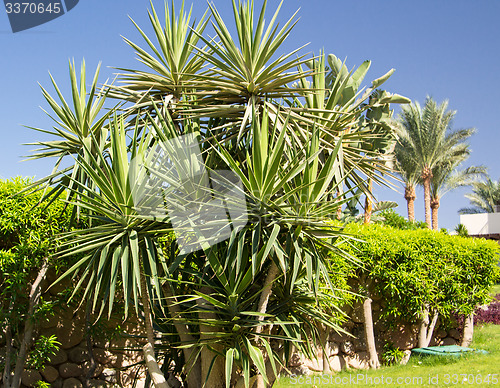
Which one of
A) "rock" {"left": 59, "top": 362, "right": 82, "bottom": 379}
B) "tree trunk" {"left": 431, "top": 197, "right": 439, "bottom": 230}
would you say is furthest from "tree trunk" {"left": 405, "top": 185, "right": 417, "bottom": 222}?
"rock" {"left": 59, "top": 362, "right": 82, "bottom": 379}

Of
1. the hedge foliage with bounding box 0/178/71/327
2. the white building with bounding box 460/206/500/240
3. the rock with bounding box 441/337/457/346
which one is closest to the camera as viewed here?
the hedge foliage with bounding box 0/178/71/327

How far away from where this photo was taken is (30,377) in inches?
242

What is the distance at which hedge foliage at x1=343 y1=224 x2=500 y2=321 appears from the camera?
8.00 meters

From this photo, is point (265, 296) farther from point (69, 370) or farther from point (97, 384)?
point (69, 370)

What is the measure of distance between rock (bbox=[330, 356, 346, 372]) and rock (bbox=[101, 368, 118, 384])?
140 inches

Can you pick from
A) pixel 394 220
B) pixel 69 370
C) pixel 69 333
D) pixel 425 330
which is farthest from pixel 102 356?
pixel 394 220

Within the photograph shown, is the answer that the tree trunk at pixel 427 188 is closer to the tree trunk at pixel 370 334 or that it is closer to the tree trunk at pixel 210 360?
the tree trunk at pixel 370 334

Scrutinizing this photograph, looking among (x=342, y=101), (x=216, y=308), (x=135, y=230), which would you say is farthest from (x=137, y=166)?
(x=342, y=101)

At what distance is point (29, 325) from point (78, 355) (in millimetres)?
977

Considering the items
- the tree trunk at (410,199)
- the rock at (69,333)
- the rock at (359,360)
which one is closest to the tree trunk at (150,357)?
the rock at (69,333)

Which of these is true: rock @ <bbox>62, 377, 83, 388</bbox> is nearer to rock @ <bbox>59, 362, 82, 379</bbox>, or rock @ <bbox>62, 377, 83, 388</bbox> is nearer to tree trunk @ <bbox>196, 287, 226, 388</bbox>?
rock @ <bbox>59, 362, 82, 379</bbox>

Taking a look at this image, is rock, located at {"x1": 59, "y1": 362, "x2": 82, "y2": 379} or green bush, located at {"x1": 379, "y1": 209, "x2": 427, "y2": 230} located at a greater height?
green bush, located at {"x1": 379, "y1": 209, "x2": 427, "y2": 230}

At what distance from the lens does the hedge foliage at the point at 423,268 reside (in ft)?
26.2

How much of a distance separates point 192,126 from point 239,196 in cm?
128
